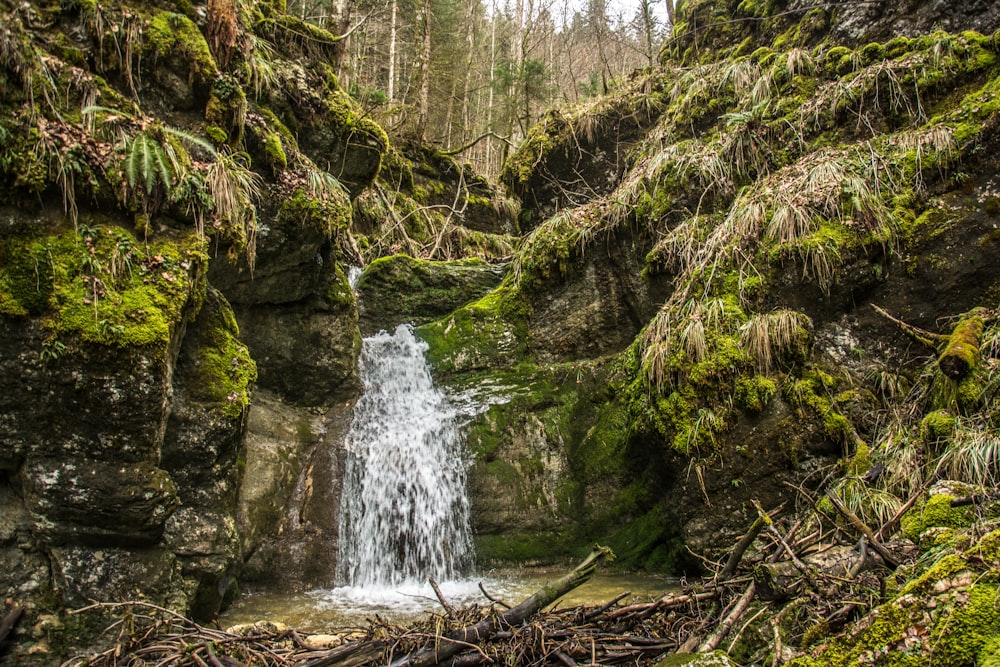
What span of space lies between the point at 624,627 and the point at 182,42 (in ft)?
18.4

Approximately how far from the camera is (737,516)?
455cm

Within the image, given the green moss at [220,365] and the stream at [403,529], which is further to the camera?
the stream at [403,529]

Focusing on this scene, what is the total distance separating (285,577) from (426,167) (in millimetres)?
9871

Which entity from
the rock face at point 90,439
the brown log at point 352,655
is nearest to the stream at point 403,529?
the rock face at point 90,439

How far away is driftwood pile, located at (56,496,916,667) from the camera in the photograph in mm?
2143

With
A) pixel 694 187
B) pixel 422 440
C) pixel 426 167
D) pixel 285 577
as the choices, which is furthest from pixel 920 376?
pixel 426 167

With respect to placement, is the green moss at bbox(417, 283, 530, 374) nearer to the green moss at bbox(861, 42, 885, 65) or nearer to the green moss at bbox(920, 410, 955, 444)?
the green moss at bbox(920, 410, 955, 444)

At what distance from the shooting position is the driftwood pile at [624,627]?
2143 mm

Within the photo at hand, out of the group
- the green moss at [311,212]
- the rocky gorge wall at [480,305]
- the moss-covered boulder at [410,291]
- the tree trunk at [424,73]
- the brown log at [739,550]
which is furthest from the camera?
the tree trunk at [424,73]

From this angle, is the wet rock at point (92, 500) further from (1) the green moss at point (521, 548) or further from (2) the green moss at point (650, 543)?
(2) the green moss at point (650, 543)

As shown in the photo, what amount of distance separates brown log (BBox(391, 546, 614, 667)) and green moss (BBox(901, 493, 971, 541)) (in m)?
1.30

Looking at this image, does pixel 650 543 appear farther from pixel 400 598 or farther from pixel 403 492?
pixel 403 492

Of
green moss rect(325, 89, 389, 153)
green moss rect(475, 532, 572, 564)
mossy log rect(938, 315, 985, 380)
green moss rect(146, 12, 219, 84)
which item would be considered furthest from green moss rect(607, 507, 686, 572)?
green moss rect(325, 89, 389, 153)

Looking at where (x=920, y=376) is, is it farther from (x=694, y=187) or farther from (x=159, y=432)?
(x=159, y=432)
